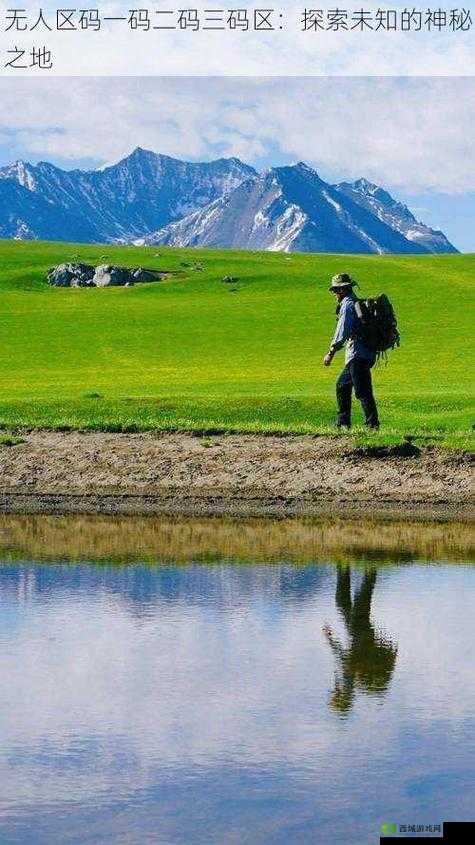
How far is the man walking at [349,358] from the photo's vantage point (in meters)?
24.6

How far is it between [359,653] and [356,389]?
13.9 m

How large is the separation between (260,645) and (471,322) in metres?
59.8

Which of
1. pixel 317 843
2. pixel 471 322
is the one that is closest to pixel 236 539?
pixel 317 843

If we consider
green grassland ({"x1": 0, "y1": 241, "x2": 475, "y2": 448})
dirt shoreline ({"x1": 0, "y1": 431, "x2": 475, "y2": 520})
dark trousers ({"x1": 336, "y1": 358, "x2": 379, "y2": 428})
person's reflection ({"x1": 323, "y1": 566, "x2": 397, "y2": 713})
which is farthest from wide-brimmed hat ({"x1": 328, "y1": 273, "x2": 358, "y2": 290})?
person's reflection ({"x1": 323, "y1": 566, "x2": 397, "y2": 713})

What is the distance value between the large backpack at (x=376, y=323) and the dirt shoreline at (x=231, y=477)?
6.33 ft

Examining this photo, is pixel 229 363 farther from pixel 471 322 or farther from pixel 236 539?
pixel 236 539

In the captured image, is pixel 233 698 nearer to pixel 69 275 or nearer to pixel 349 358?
pixel 349 358

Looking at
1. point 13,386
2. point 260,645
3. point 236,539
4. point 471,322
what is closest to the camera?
point 260,645

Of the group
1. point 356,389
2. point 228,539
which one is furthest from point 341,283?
point 228,539

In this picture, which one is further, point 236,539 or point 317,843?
point 236,539

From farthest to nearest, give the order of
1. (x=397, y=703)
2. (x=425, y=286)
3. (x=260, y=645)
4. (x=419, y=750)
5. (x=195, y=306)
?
(x=425, y=286) < (x=195, y=306) < (x=260, y=645) < (x=397, y=703) < (x=419, y=750)

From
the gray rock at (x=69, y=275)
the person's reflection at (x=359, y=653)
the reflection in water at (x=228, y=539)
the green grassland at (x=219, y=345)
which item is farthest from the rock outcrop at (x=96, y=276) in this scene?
the person's reflection at (x=359, y=653)

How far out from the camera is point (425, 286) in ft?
303

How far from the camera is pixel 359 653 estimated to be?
11.5 m
